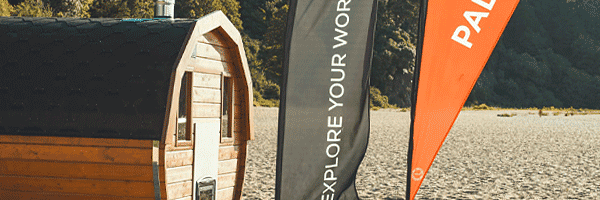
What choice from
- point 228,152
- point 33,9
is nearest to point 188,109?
point 228,152

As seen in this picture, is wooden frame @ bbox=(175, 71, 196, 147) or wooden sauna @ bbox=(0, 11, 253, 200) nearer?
wooden sauna @ bbox=(0, 11, 253, 200)

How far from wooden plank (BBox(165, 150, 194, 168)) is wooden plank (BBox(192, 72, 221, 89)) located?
2.55 ft

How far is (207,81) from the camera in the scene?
22.0 ft

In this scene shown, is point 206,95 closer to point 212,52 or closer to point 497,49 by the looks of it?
point 212,52

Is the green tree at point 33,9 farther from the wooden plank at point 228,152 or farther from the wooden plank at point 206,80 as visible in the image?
the wooden plank at point 206,80

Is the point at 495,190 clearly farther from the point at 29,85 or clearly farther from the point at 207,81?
the point at 29,85

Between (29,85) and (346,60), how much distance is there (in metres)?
3.53

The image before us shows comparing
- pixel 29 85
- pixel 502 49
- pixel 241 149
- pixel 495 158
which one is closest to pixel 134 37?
pixel 29 85

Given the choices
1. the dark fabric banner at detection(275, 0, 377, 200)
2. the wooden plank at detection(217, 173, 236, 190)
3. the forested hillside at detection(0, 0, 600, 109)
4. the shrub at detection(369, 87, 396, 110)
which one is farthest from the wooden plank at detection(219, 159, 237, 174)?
the shrub at detection(369, 87, 396, 110)

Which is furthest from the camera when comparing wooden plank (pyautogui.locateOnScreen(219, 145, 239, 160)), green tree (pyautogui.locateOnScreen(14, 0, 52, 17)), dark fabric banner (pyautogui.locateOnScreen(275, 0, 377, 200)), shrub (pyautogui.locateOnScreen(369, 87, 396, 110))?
shrub (pyautogui.locateOnScreen(369, 87, 396, 110))

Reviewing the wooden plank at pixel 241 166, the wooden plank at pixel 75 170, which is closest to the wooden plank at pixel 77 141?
the wooden plank at pixel 75 170

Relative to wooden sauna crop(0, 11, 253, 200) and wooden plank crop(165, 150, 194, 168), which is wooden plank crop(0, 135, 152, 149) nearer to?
wooden sauna crop(0, 11, 253, 200)

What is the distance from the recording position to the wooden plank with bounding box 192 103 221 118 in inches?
256

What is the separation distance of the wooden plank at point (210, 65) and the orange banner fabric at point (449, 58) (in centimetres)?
295
